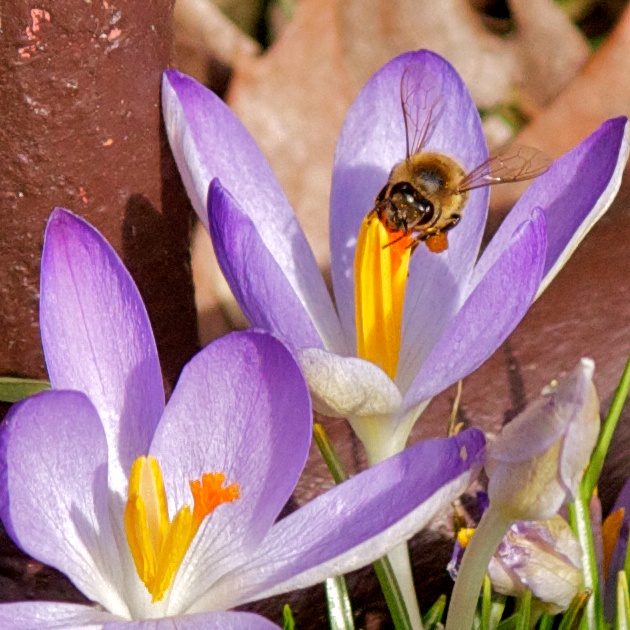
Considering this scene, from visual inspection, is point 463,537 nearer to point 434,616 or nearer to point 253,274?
point 434,616

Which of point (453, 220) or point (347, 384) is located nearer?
point (347, 384)

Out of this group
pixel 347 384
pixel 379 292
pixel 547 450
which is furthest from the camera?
pixel 379 292

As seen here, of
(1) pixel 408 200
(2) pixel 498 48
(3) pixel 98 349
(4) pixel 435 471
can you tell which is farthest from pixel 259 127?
(4) pixel 435 471

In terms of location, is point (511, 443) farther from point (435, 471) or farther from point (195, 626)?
point (195, 626)

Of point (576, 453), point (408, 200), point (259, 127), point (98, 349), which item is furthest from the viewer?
point (259, 127)

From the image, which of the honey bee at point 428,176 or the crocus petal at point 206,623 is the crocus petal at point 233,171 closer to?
the honey bee at point 428,176

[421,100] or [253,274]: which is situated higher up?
[421,100]

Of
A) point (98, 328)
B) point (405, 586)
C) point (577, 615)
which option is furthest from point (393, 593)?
point (98, 328)
